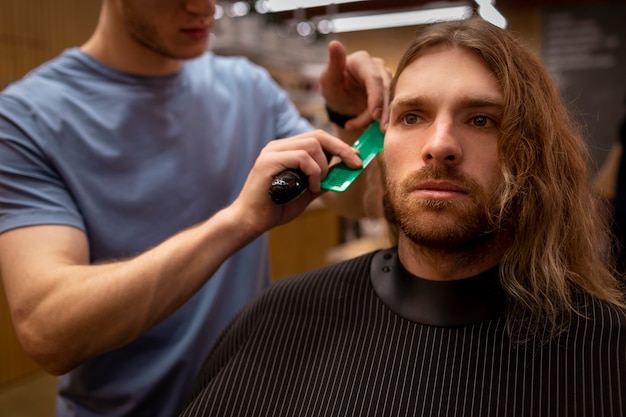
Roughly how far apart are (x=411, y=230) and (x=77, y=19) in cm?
350

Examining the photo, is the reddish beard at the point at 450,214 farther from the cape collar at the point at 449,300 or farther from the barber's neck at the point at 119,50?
the barber's neck at the point at 119,50

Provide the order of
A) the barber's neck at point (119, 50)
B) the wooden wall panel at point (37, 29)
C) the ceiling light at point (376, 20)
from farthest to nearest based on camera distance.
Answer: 1. the wooden wall panel at point (37, 29)
2. the ceiling light at point (376, 20)
3. the barber's neck at point (119, 50)

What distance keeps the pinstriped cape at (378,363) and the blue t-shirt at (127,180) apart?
0.14 meters

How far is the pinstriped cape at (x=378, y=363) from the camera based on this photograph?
1023 millimetres

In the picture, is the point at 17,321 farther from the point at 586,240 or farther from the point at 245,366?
the point at 586,240

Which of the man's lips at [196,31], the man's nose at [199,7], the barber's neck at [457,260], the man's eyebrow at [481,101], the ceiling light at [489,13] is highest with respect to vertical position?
the ceiling light at [489,13]

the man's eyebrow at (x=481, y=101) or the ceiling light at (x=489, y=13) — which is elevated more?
the ceiling light at (x=489, y=13)

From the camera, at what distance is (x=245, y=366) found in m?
1.30

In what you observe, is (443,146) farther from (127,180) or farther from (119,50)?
(119,50)

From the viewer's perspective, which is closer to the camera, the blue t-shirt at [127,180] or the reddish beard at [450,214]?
the reddish beard at [450,214]

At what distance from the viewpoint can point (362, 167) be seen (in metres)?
1.25

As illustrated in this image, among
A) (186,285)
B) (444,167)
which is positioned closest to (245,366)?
(186,285)

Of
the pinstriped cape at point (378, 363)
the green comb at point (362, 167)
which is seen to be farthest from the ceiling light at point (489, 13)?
the pinstriped cape at point (378, 363)

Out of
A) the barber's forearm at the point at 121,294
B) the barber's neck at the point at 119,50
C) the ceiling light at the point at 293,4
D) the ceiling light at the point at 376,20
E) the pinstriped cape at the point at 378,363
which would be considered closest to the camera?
the pinstriped cape at the point at 378,363
